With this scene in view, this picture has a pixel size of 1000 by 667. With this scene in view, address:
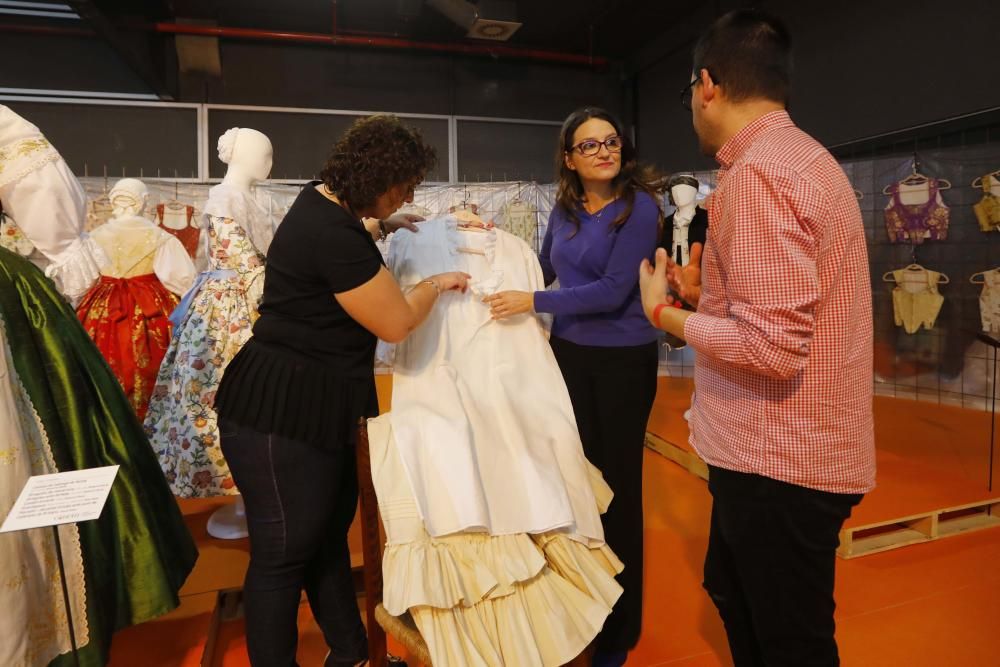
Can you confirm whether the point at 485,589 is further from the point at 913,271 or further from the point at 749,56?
the point at 913,271

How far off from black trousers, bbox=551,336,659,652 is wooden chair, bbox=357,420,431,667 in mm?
681

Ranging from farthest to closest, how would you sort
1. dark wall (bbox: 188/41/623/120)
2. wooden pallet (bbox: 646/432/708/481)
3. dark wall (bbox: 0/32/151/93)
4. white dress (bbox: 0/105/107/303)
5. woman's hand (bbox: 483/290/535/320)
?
dark wall (bbox: 188/41/623/120), dark wall (bbox: 0/32/151/93), wooden pallet (bbox: 646/432/708/481), woman's hand (bbox: 483/290/535/320), white dress (bbox: 0/105/107/303)

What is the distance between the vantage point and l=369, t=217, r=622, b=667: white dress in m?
1.22

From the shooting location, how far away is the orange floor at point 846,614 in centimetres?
192

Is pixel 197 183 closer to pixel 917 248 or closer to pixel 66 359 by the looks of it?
pixel 66 359

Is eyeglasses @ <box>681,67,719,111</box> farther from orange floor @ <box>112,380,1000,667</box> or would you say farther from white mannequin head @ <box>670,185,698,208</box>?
white mannequin head @ <box>670,185,698,208</box>

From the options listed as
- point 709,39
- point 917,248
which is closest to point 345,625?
point 709,39

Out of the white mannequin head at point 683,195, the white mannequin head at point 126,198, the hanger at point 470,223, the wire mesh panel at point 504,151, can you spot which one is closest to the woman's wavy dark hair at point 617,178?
the hanger at point 470,223

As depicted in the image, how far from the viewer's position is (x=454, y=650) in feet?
3.85

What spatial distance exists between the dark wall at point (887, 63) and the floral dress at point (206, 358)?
464cm

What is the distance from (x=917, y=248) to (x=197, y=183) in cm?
645

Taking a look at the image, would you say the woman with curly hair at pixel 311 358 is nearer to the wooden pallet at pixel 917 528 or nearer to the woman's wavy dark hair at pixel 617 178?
the woman's wavy dark hair at pixel 617 178

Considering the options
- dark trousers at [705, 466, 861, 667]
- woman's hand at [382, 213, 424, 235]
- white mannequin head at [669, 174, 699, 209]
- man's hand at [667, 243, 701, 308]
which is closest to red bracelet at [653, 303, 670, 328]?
man's hand at [667, 243, 701, 308]

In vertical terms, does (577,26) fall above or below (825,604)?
above
